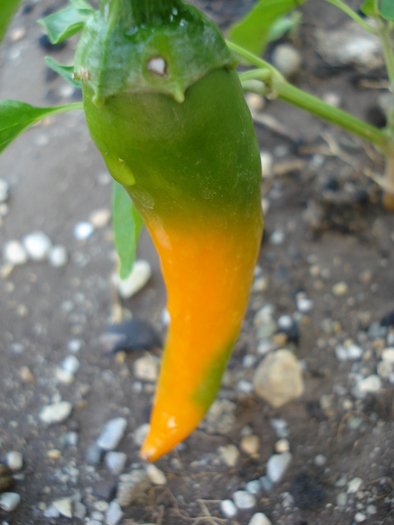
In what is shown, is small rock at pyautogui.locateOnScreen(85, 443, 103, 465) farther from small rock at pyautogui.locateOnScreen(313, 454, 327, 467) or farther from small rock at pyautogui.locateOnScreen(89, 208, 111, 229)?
small rock at pyautogui.locateOnScreen(89, 208, 111, 229)

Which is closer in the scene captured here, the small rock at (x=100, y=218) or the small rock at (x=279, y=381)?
the small rock at (x=279, y=381)

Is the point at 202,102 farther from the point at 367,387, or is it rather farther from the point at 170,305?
the point at 367,387

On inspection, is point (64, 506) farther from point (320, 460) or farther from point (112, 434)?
point (320, 460)

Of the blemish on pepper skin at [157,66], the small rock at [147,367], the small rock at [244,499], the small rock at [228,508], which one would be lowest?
the small rock at [244,499]

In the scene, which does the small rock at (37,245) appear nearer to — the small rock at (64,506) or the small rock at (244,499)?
the small rock at (64,506)

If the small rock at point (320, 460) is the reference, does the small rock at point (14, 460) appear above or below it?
above

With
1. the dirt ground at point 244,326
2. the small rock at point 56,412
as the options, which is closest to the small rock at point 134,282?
the dirt ground at point 244,326

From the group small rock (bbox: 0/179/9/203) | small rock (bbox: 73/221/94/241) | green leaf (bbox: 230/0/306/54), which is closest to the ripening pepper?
green leaf (bbox: 230/0/306/54)

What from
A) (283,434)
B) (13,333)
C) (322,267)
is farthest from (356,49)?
(13,333)
